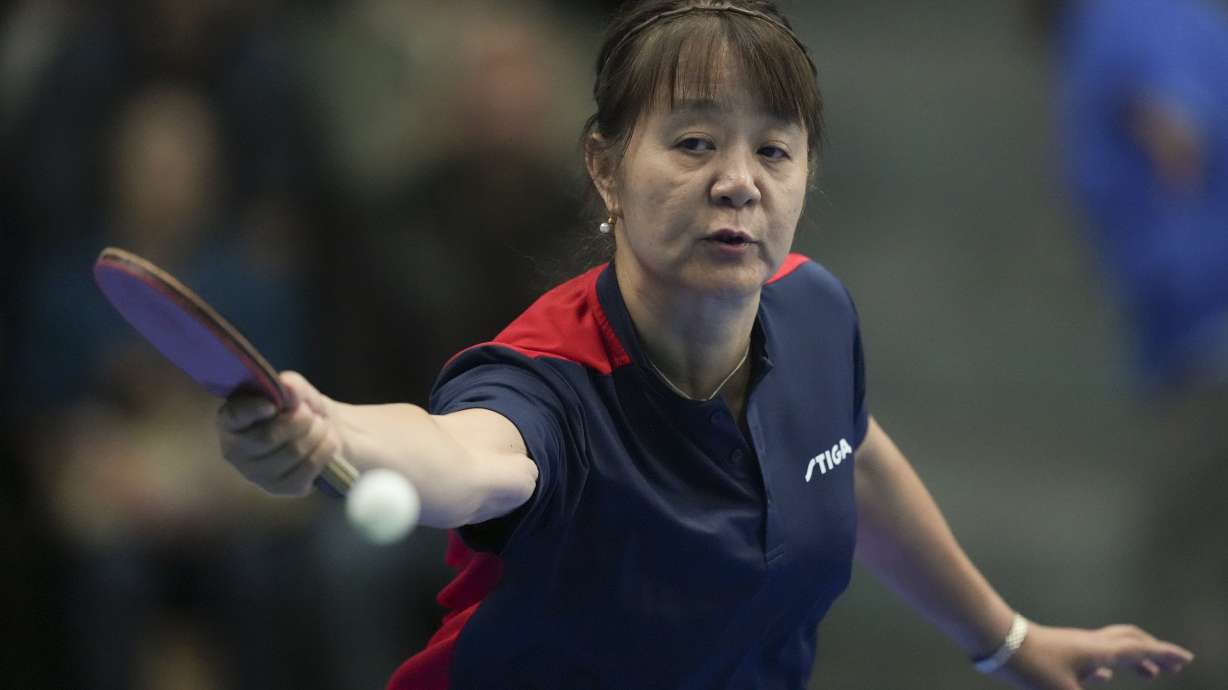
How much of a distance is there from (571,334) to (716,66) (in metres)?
0.36

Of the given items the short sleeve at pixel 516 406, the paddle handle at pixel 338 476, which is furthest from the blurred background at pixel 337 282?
the paddle handle at pixel 338 476

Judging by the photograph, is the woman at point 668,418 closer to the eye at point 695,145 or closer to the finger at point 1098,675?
the eye at point 695,145

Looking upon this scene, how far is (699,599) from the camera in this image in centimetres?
218

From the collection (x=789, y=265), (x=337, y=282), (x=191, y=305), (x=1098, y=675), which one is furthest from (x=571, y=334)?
(x=337, y=282)

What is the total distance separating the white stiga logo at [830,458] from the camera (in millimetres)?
2354

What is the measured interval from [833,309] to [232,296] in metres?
2.04

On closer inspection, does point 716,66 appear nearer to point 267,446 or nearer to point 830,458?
point 830,458

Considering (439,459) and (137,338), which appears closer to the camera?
(439,459)

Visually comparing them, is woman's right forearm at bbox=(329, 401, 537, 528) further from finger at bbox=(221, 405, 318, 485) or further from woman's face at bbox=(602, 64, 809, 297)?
woman's face at bbox=(602, 64, 809, 297)

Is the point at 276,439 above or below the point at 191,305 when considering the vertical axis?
below

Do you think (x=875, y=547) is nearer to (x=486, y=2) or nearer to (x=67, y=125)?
(x=67, y=125)

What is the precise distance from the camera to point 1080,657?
2775mm

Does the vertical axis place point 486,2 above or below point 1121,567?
above

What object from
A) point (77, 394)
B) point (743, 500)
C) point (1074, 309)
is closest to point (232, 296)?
point (77, 394)
